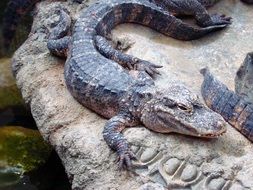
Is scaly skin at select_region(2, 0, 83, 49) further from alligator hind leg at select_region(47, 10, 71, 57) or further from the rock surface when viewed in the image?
alligator hind leg at select_region(47, 10, 71, 57)

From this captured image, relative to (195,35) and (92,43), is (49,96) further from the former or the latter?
(195,35)

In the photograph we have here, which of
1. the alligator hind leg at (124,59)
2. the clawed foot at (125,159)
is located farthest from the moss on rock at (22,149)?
the clawed foot at (125,159)

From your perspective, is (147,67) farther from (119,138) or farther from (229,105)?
(119,138)

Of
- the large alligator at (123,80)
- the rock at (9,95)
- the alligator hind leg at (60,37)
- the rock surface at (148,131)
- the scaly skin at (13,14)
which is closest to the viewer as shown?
the rock surface at (148,131)

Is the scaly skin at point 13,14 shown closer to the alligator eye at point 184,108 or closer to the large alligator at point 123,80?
the large alligator at point 123,80

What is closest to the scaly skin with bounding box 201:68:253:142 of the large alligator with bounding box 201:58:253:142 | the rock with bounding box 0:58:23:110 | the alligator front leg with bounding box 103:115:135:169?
the large alligator with bounding box 201:58:253:142

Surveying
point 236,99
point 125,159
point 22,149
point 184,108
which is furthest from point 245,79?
point 22,149

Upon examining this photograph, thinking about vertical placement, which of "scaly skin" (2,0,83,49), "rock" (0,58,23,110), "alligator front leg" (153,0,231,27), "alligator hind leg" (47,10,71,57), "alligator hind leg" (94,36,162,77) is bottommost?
"rock" (0,58,23,110)
